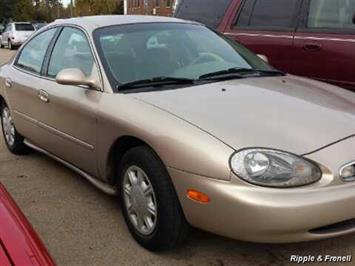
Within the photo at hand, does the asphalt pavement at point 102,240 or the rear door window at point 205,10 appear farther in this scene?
the rear door window at point 205,10

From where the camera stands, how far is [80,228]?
3.97 meters

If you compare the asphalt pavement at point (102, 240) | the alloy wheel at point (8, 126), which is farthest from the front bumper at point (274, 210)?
the alloy wheel at point (8, 126)

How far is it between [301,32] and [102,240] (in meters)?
3.11

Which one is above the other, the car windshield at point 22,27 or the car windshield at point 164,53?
the car windshield at point 164,53

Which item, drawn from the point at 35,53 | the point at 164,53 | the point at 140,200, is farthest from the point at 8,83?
the point at 140,200

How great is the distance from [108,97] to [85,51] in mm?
657

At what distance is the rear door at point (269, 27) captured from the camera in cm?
577

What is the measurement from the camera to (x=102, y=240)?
3.77m

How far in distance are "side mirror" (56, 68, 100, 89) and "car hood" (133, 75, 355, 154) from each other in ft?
1.40

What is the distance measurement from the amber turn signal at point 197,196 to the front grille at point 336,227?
0.59 meters

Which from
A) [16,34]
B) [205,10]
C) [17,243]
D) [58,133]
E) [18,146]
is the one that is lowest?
[16,34]

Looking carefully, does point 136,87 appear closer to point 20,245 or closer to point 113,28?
point 113,28

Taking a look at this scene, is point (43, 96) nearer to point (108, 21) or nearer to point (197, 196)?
point (108, 21)

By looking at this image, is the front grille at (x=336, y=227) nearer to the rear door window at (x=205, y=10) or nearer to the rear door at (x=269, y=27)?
the rear door at (x=269, y=27)
